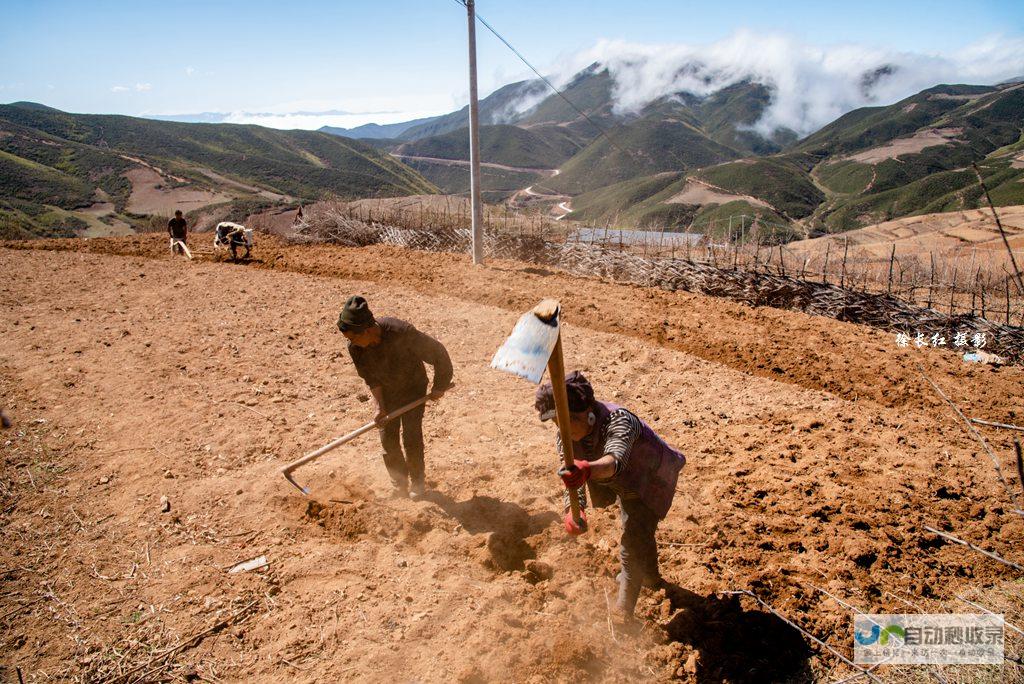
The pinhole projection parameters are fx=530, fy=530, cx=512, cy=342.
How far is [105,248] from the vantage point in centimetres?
1434

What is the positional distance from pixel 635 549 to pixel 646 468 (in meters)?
0.51

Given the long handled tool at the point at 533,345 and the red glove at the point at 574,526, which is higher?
the long handled tool at the point at 533,345

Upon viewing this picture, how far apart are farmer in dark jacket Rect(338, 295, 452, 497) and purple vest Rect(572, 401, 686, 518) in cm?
142

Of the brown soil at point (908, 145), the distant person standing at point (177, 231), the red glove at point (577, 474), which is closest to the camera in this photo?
the red glove at point (577, 474)

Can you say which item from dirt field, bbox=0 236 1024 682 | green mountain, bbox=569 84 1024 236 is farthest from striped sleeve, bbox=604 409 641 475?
green mountain, bbox=569 84 1024 236

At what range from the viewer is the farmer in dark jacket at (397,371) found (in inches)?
138

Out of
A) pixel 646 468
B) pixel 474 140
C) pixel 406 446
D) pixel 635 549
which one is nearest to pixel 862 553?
pixel 635 549

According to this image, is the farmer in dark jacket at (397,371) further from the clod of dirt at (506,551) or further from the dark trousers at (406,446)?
the clod of dirt at (506,551)

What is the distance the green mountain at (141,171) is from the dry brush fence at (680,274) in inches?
1138

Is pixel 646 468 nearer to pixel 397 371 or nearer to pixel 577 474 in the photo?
pixel 577 474

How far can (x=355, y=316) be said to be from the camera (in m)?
3.23

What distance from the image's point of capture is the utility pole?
10422 mm

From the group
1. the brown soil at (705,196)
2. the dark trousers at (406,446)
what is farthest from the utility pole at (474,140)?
the brown soil at (705,196)

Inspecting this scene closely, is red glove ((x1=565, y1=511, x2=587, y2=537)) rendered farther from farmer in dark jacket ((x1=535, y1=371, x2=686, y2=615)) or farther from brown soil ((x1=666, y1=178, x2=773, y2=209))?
brown soil ((x1=666, y1=178, x2=773, y2=209))
